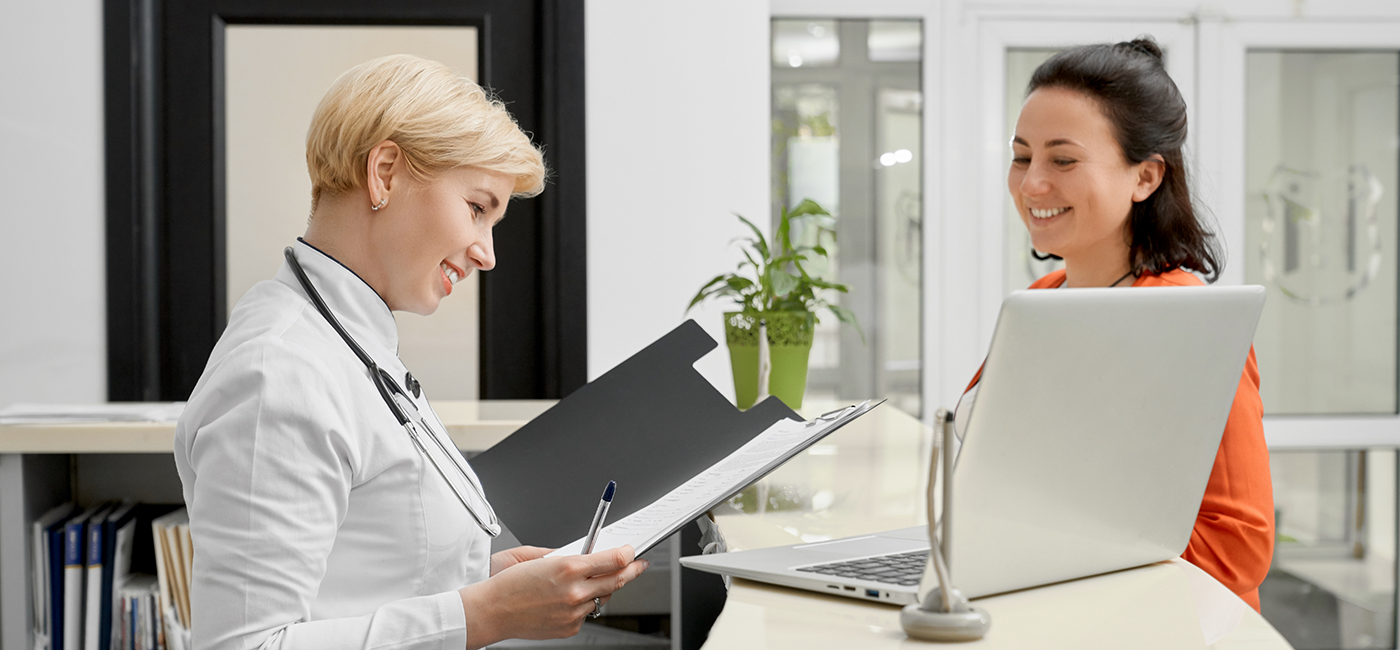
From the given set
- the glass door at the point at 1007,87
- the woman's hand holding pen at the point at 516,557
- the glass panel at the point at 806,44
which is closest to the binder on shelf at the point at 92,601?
the woman's hand holding pen at the point at 516,557

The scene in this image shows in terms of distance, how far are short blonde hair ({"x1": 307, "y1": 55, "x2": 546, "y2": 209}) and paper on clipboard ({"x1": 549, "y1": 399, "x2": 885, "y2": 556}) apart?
399mm

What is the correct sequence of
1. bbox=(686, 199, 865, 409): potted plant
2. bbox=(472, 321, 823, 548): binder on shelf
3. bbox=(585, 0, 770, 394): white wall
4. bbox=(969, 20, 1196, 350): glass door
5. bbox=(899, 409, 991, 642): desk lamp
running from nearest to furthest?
bbox=(899, 409, 991, 642): desk lamp < bbox=(472, 321, 823, 548): binder on shelf < bbox=(686, 199, 865, 409): potted plant < bbox=(585, 0, 770, 394): white wall < bbox=(969, 20, 1196, 350): glass door

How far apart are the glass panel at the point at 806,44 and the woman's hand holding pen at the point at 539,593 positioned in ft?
7.47

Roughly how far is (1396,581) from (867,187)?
2135mm

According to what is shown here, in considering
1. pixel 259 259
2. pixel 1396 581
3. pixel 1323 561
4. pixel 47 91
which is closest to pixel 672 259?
pixel 259 259

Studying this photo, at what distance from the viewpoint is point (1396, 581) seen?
120 inches

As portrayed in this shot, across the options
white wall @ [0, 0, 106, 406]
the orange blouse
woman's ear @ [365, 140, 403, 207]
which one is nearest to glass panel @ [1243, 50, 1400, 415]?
the orange blouse

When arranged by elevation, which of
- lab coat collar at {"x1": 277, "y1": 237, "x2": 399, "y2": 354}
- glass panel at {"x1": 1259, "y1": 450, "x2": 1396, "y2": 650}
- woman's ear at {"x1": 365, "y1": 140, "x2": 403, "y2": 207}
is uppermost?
woman's ear at {"x1": 365, "y1": 140, "x2": 403, "y2": 207}

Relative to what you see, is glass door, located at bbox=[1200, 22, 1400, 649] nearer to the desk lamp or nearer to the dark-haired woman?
the dark-haired woman

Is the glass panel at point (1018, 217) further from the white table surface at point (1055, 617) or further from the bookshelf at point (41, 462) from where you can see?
the white table surface at point (1055, 617)

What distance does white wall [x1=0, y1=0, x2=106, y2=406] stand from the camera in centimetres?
237

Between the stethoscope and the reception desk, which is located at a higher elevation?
the stethoscope

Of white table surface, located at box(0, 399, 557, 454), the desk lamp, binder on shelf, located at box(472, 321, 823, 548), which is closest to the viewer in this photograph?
the desk lamp

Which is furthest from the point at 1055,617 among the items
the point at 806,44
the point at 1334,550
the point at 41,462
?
the point at 1334,550
